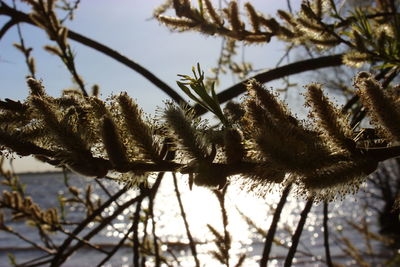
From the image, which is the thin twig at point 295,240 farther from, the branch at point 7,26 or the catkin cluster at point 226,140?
the branch at point 7,26

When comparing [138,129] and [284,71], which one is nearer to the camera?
[138,129]

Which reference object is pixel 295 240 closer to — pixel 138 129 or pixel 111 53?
pixel 138 129

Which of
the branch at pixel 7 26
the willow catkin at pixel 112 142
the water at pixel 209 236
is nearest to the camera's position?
the willow catkin at pixel 112 142

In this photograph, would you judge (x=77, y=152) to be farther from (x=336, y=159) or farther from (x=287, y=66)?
(x=287, y=66)

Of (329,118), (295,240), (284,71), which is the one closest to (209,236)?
(284,71)

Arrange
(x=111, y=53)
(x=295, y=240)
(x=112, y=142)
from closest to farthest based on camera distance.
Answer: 1. (x=112, y=142)
2. (x=295, y=240)
3. (x=111, y=53)

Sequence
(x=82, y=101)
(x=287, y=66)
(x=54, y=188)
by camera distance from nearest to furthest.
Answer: (x=82, y=101), (x=287, y=66), (x=54, y=188)

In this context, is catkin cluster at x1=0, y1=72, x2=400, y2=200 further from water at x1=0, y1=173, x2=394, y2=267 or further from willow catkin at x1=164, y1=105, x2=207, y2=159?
water at x1=0, y1=173, x2=394, y2=267

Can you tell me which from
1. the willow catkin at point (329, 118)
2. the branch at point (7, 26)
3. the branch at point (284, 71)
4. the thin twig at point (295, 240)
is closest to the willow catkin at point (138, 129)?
the willow catkin at point (329, 118)

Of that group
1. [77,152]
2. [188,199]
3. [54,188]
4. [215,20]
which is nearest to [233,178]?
[77,152]
